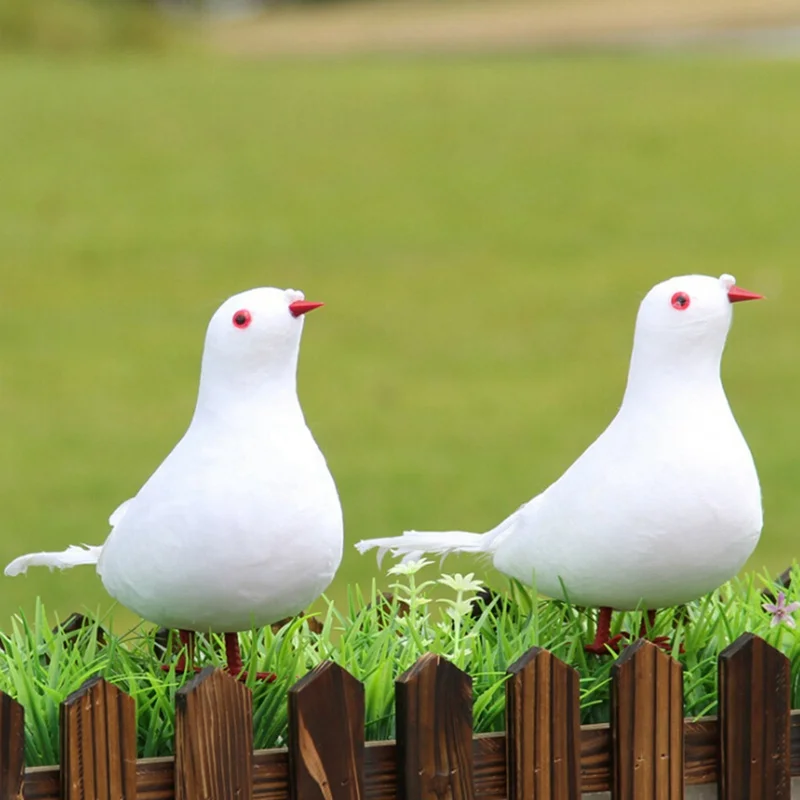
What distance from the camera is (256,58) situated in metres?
25.1

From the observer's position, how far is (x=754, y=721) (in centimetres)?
247

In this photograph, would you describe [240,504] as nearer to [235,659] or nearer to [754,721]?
[235,659]

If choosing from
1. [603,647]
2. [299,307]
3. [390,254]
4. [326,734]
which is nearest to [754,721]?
[603,647]

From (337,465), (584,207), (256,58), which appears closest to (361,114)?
(584,207)

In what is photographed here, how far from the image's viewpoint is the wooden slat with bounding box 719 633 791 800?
7.97ft

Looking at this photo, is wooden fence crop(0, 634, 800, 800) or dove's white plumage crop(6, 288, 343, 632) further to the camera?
dove's white plumage crop(6, 288, 343, 632)

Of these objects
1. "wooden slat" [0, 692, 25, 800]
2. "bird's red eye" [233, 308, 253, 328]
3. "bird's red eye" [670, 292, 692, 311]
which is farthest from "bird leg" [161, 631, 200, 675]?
"bird's red eye" [670, 292, 692, 311]

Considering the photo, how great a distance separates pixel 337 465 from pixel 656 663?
5.28 metres

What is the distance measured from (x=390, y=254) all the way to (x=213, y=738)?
1101 cm

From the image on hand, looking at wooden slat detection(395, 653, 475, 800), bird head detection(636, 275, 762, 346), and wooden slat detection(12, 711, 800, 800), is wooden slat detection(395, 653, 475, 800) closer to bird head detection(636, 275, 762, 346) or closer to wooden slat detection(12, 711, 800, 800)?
wooden slat detection(12, 711, 800, 800)

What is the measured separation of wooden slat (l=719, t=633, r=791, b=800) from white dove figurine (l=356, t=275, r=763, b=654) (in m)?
0.17

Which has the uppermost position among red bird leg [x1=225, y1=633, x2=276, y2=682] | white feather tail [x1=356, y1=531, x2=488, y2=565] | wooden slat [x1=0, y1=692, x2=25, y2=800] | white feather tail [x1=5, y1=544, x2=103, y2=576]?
white feather tail [x1=356, y1=531, x2=488, y2=565]

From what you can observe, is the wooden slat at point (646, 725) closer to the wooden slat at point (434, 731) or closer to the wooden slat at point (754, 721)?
the wooden slat at point (754, 721)

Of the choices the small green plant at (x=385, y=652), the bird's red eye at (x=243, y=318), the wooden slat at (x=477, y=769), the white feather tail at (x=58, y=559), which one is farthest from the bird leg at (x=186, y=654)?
the bird's red eye at (x=243, y=318)
